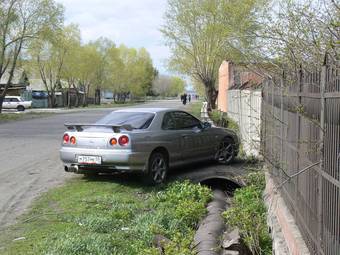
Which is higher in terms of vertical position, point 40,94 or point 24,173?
point 40,94

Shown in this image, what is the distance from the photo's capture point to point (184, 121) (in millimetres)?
11688

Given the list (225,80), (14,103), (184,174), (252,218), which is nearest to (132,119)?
(184,174)

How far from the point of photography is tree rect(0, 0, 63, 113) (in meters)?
40.9

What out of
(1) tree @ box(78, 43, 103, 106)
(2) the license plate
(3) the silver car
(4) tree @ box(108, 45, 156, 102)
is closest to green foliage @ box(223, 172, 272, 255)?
(3) the silver car

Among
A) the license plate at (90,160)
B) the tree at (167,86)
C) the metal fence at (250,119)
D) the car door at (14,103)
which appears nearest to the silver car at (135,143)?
the license plate at (90,160)

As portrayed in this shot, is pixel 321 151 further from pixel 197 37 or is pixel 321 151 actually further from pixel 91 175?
pixel 197 37

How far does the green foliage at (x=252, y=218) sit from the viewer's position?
640 cm

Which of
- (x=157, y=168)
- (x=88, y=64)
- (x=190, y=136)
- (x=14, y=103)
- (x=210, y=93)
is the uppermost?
(x=88, y=64)

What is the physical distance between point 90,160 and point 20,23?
114 feet

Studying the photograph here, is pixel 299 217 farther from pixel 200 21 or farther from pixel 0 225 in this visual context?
pixel 200 21

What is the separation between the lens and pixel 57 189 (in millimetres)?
9977

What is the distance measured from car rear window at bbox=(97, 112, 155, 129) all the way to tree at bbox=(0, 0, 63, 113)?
3199 centimetres

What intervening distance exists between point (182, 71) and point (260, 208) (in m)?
Answer: 33.7

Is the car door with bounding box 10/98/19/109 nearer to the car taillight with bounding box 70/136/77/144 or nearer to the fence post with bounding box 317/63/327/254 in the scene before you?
the car taillight with bounding box 70/136/77/144
